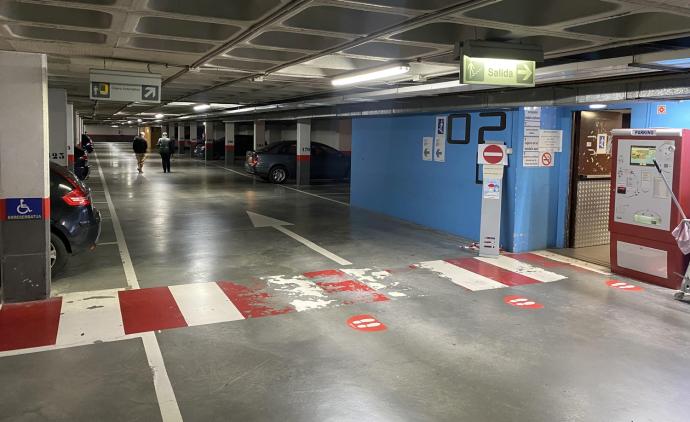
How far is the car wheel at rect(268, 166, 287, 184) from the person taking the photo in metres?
20.1

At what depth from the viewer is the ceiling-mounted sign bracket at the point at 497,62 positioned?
543 centimetres

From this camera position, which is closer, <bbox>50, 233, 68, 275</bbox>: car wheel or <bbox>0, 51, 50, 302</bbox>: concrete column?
<bbox>0, 51, 50, 302</bbox>: concrete column

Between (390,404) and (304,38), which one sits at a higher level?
(304,38)

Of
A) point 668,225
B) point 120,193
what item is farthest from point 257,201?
point 668,225

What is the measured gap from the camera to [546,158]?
29.8 ft

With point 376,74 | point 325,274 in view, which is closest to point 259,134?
point 376,74

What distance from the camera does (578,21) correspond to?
4656mm

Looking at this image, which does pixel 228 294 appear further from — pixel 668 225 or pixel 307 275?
pixel 668 225

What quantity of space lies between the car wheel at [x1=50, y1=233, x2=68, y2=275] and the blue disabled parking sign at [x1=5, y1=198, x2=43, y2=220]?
0.79 metres

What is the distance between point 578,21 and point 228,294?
14.9 feet

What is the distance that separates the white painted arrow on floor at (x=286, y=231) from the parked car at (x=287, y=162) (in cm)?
748

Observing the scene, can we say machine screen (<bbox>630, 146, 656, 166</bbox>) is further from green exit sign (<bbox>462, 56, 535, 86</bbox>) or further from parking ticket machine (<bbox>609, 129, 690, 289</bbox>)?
green exit sign (<bbox>462, 56, 535, 86</bbox>)

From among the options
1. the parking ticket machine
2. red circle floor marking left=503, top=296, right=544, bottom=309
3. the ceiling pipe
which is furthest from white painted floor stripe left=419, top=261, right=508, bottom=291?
the ceiling pipe

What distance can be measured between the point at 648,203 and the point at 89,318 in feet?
22.1
